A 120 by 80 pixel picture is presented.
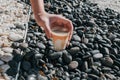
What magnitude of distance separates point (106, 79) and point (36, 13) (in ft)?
2.47

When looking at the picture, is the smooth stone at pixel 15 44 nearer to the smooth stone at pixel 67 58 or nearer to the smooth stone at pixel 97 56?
the smooth stone at pixel 67 58

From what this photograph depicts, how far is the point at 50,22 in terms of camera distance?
2.54 meters

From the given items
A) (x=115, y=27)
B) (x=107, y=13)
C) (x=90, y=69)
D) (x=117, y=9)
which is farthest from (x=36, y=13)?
(x=117, y=9)

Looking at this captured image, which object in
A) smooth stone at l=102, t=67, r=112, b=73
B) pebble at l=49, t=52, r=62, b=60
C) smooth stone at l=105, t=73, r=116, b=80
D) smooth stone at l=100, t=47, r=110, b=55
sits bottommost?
smooth stone at l=105, t=73, r=116, b=80

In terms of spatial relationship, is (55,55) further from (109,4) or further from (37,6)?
(109,4)

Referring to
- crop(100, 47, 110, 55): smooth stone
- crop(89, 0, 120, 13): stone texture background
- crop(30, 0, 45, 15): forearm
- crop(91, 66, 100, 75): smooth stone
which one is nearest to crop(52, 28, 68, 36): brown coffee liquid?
crop(30, 0, 45, 15): forearm

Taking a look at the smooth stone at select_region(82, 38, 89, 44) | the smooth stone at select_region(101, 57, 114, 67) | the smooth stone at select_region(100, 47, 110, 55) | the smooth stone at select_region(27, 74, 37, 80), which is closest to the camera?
the smooth stone at select_region(27, 74, 37, 80)

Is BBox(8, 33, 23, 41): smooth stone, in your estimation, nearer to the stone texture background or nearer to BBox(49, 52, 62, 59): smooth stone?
BBox(49, 52, 62, 59): smooth stone

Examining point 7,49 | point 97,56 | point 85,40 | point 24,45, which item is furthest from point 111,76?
point 7,49

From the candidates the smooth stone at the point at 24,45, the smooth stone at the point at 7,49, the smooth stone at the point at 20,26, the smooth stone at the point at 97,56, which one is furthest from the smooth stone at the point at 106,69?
the smooth stone at the point at 20,26

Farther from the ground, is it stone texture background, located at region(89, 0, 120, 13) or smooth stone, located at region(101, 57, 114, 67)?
stone texture background, located at region(89, 0, 120, 13)

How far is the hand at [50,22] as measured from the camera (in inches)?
97.0

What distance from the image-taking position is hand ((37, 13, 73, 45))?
246 cm

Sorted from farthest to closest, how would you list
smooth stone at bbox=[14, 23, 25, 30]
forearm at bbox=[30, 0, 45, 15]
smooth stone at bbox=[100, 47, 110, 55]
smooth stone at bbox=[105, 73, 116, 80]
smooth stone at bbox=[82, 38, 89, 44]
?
smooth stone at bbox=[14, 23, 25, 30], smooth stone at bbox=[82, 38, 89, 44], smooth stone at bbox=[100, 47, 110, 55], smooth stone at bbox=[105, 73, 116, 80], forearm at bbox=[30, 0, 45, 15]
